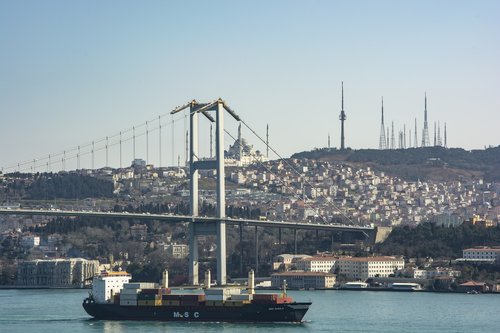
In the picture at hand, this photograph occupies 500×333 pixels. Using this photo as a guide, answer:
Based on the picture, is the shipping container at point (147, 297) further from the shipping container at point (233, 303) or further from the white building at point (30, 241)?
the white building at point (30, 241)

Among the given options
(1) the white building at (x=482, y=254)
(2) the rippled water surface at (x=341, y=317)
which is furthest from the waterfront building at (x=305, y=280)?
(2) the rippled water surface at (x=341, y=317)

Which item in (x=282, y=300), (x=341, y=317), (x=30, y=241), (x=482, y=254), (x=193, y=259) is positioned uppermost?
(x=30, y=241)

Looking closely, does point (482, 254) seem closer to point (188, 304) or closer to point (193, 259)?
point (193, 259)

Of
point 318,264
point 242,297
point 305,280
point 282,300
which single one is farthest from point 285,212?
point 282,300

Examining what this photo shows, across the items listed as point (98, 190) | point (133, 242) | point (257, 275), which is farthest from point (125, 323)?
point (98, 190)

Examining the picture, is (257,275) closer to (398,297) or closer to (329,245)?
(329,245)

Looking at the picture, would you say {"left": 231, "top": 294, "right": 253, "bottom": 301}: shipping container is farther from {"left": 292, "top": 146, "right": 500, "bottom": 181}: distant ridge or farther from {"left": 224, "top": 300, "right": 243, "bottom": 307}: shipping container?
{"left": 292, "top": 146, "right": 500, "bottom": 181}: distant ridge

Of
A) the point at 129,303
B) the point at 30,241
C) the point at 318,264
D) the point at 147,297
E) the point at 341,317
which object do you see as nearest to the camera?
the point at 341,317

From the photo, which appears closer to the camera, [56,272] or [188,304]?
[188,304]
